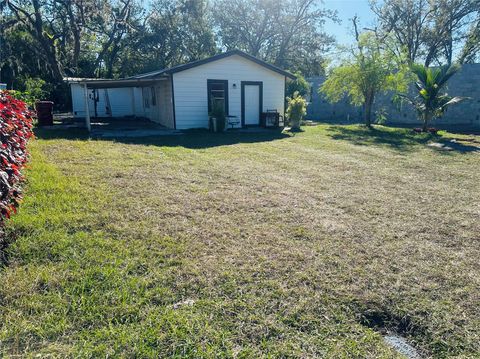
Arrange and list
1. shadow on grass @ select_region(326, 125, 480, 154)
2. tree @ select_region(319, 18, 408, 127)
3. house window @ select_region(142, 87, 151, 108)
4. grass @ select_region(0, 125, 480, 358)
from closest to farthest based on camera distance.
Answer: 1. grass @ select_region(0, 125, 480, 358)
2. shadow on grass @ select_region(326, 125, 480, 154)
3. tree @ select_region(319, 18, 408, 127)
4. house window @ select_region(142, 87, 151, 108)

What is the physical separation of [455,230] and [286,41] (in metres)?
27.6

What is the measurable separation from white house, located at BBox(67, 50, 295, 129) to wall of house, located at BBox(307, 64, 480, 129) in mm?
6909

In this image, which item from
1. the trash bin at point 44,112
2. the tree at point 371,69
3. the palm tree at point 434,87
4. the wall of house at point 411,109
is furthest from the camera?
the wall of house at point 411,109

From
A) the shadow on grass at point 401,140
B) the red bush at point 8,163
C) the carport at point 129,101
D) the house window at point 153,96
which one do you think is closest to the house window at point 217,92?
the carport at point 129,101

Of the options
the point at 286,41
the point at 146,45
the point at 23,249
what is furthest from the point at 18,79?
the point at 23,249

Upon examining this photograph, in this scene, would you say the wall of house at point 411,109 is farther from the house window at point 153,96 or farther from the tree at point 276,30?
the house window at point 153,96

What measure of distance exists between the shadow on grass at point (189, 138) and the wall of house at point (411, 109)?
29.6ft

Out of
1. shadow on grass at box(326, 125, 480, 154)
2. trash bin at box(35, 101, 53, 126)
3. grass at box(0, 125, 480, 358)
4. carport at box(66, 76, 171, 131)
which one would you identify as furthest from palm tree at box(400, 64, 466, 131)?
trash bin at box(35, 101, 53, 126)

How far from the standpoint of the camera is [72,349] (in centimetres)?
193

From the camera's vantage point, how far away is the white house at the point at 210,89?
1273 cm

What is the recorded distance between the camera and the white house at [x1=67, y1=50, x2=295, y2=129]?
41.8 feet

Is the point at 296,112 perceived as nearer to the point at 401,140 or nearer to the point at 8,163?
the point at 401,140

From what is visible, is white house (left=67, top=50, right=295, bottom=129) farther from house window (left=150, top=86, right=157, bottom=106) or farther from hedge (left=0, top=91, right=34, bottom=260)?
hedge (left=0, top=91, right=34, bottom=260)

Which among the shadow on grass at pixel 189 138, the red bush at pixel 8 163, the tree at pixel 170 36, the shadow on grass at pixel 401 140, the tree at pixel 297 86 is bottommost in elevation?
the shadow on grass at pixel 401 140
